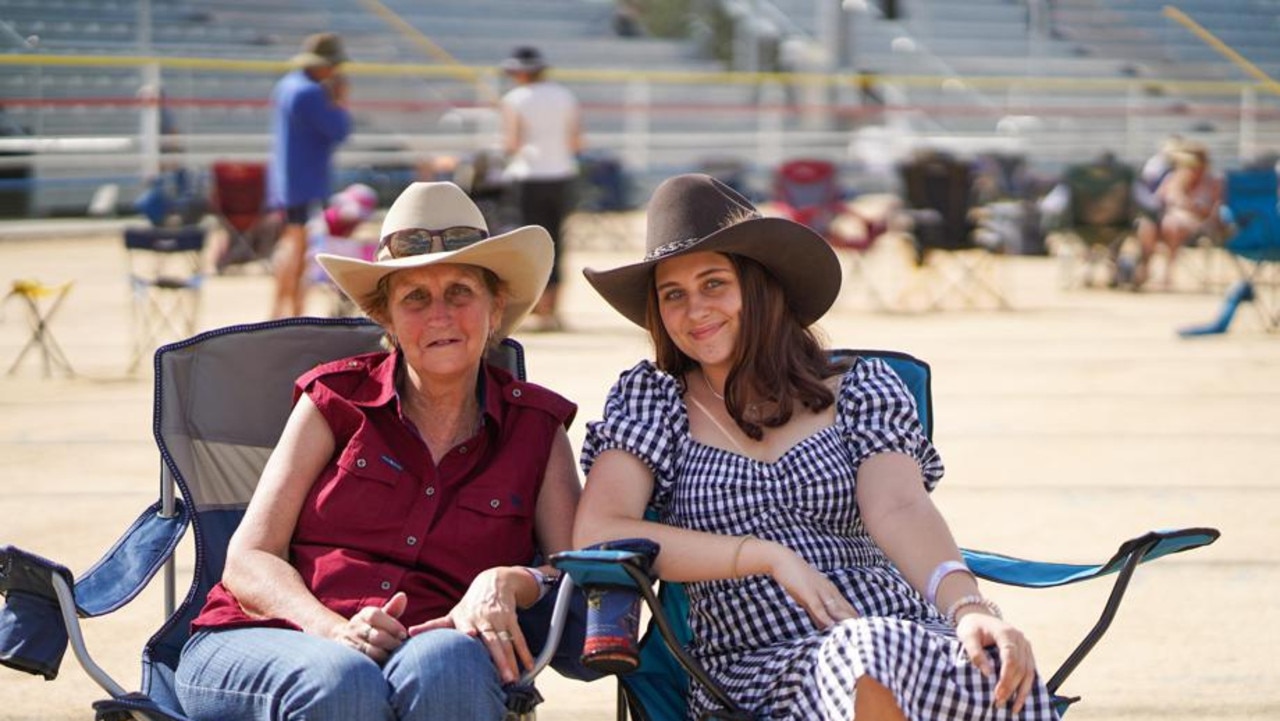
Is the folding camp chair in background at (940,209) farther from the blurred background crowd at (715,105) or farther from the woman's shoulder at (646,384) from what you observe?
the woman's shoulder at (646,384)

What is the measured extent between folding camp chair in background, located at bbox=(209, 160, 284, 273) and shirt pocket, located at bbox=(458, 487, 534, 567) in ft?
34.9

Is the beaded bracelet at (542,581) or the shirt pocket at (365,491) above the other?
the shirt pocket at (365,491)

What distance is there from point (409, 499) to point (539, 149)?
7.98m

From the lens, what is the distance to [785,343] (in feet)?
10.9

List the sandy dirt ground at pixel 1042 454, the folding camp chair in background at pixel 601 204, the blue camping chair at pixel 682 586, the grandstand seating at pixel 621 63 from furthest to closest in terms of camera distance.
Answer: the grandstand seating at pixel 621 63 < the folding camp chair in background at pixel 601 204 < the sandy dirt ground at pixel 1042 454 < the blue camping chair at pixel 682 586

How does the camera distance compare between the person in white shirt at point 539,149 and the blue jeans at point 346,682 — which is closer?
the blue jeans at point 346,682

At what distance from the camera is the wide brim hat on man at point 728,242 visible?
3258 mm

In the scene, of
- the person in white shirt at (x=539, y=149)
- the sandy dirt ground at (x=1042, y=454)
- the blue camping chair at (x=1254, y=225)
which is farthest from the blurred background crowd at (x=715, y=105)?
the blue camping chair at (x=1254, y=225)

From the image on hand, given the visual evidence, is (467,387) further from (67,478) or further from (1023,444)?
(1023,444)

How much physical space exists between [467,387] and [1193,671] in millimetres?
2084

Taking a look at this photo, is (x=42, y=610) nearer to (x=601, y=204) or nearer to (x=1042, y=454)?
(x=1042, y=454)

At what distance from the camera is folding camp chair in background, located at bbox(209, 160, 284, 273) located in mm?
13703

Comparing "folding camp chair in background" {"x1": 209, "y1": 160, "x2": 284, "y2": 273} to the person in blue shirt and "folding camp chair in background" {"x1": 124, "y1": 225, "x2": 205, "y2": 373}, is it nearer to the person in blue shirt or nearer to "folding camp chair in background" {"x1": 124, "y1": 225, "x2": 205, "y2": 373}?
"folding camp chair in background" {"x1": 124, "y1": 225, "x2": 205, "y2": 373}

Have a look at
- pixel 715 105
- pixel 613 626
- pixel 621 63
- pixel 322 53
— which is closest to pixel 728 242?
pixel 613 626
